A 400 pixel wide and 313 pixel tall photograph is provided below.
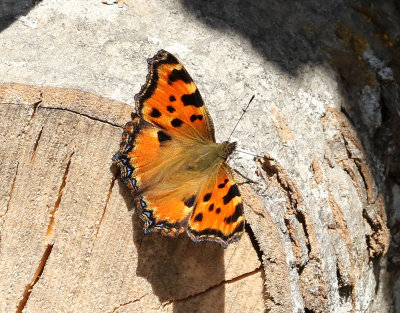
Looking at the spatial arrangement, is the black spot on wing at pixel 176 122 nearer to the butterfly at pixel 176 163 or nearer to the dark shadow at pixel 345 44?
the butterfly at pixel 176 163

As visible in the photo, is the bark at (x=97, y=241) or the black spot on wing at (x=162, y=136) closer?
the bark at (x=97, y=241)

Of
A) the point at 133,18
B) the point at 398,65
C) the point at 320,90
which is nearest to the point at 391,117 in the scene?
the point at 398,65

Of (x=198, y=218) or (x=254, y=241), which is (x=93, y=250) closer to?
(x=198, y=218)

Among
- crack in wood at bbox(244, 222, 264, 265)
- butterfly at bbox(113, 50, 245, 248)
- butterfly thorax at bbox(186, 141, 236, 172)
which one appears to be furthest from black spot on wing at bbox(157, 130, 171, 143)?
crack in wood at bbox(244, 222, 264, 265)

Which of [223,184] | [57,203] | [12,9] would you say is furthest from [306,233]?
[12,9]

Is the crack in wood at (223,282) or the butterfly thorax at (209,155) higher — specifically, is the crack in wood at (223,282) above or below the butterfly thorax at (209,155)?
below

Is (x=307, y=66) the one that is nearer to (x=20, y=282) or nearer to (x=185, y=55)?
(x=185, y=55)

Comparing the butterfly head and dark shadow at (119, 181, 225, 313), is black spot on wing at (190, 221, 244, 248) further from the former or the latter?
the butterfly head

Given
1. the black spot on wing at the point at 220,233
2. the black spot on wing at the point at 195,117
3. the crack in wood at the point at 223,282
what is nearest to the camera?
the black spot on wing at the point at 220,233

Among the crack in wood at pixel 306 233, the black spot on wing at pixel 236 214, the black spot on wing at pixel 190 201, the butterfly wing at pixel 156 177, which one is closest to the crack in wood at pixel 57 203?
the butterfly wing at pixel 156 177
